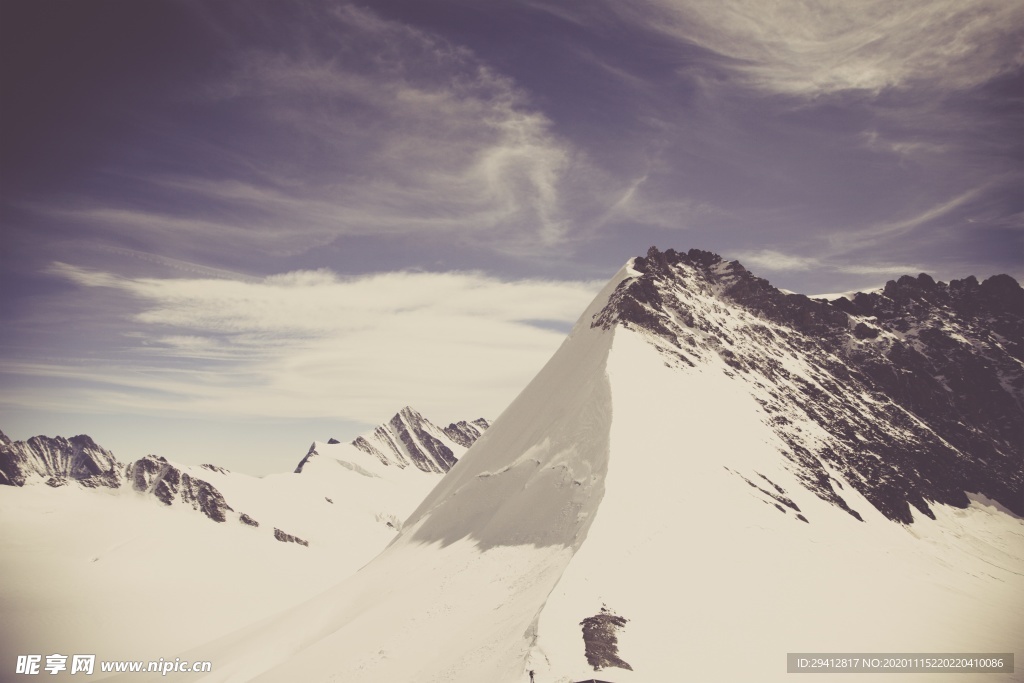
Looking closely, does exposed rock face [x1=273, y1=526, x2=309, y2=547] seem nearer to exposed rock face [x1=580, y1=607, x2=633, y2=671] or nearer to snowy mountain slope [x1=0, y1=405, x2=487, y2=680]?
snowy mountain slope [x1=0, y1=405, x2=487, y2=680]

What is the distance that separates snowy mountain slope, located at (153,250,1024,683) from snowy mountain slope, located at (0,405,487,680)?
5107 cm

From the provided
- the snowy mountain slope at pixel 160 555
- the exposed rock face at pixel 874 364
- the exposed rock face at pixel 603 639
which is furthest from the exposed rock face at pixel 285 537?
the exposed rock face at pixel 603 639

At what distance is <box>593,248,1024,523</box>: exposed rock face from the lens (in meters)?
61.6

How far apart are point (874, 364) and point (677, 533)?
77400 millimetres

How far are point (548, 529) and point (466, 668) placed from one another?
11709 mm

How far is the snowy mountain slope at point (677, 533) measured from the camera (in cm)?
2525

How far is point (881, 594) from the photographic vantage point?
112 feet

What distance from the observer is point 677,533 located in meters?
31.8

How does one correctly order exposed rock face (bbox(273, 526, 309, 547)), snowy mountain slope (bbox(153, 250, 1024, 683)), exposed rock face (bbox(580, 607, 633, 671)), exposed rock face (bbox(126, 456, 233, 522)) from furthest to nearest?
1. exposed rock face (bbox(126, 456, 233, 522))
2. exposed rock face (bbox(273, 526, 309, 547))
3. snowy mountain slope (bbox(153, 250, 1024, 683))
4. exposed rock face (bbox(580, 607, 633, 671))

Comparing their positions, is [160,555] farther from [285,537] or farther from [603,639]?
[603,639]

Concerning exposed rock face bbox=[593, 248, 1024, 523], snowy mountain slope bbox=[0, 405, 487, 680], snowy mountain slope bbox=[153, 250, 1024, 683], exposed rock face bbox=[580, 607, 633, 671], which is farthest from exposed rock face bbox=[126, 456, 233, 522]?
exposed rock face bbox=[580, 607, 633, 671]

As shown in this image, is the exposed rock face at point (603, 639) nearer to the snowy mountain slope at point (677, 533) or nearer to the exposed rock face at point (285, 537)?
the snowy mountain slope at point (677, 533)

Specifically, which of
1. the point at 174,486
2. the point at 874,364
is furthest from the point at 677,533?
the point at 174,486

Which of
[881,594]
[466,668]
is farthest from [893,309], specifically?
[466,668]
